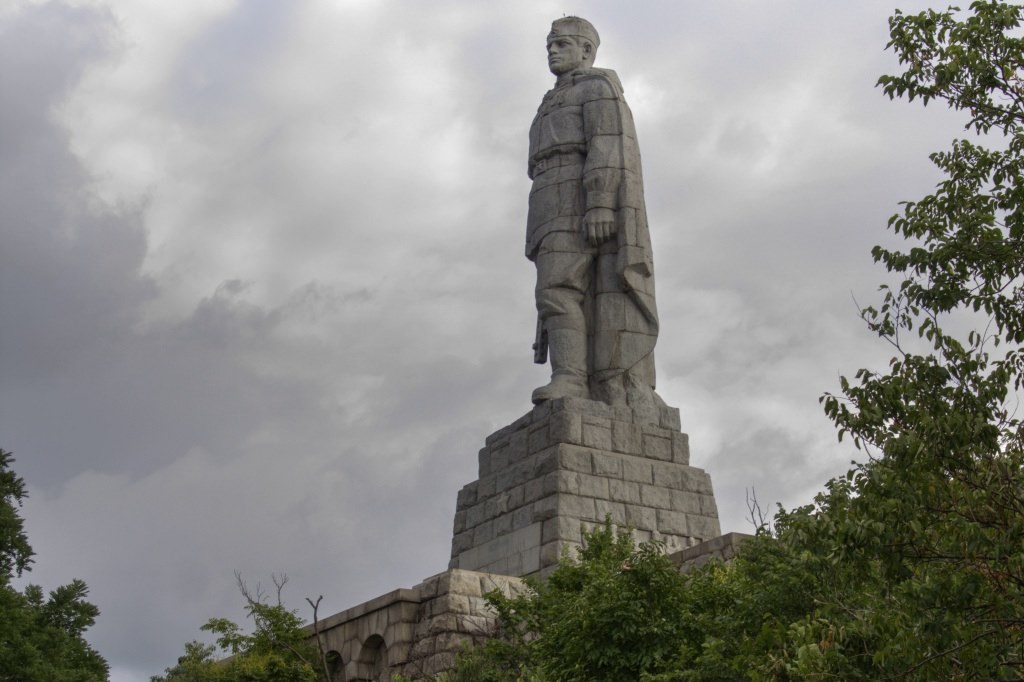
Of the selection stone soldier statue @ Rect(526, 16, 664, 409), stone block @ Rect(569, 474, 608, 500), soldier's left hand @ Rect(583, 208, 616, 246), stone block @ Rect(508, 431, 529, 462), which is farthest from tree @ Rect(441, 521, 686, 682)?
soldier's left hand @ Rect(583, 208, 616, 246)

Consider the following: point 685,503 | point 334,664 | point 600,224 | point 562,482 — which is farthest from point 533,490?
point 600,224

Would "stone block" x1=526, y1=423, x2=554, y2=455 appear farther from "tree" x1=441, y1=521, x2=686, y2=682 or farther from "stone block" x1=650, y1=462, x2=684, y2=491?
"tree" x1=441, y1=521, x2=686, y2=682

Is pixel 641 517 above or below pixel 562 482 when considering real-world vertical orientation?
below

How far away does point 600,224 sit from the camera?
17984 millimetres

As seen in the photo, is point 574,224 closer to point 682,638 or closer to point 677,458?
point 677,458

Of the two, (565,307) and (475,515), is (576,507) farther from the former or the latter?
(565,307)

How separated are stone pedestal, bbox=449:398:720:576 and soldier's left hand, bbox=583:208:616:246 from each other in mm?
1922

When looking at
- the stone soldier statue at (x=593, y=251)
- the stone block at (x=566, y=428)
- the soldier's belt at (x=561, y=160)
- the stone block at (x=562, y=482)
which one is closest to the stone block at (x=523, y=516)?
the stone block at (x=562, y=482)

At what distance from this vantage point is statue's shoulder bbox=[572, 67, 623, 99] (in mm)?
18578

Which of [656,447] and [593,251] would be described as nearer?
[656,447]

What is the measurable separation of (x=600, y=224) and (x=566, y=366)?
5.32ft

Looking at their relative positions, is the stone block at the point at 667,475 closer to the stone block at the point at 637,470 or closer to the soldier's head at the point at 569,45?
the stone block at the point at 637,470

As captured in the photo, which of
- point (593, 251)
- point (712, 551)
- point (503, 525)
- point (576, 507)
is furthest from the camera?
point (593, 251)

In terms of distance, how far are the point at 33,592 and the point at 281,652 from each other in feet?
30.9
